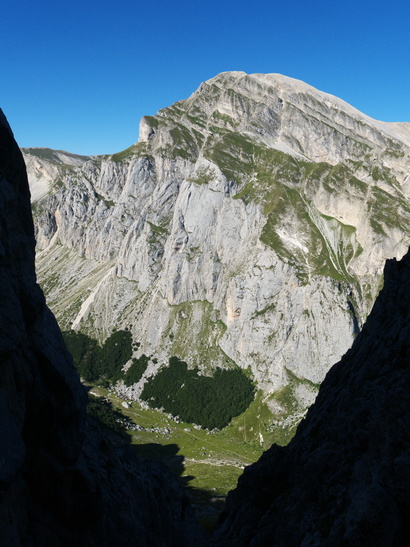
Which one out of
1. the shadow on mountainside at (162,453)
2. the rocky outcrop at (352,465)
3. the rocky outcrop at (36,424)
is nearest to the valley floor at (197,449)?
the shadow on mountainside at (162,453)

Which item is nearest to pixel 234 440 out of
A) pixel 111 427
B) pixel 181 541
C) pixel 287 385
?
pixel 287 385

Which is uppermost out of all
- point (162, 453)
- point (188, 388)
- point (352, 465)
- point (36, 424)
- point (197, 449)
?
point (352, 465)

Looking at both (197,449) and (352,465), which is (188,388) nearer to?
(197,449)

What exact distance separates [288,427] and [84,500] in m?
126

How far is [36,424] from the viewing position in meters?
24.8

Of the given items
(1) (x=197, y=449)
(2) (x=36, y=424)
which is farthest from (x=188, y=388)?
(2) (x=36, y=424)

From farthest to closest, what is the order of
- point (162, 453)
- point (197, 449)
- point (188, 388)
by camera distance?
1. point (188, 388)
2. point (197, 449)
3. point (162, 453)

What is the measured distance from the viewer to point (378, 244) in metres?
192

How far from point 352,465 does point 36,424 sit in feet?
67.2

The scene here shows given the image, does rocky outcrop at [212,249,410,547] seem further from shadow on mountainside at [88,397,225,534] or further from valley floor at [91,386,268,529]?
valley floor at [91,386,268,529]

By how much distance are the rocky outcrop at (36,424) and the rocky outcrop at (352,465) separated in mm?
12048

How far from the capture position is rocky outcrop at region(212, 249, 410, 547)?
1773 centimetres

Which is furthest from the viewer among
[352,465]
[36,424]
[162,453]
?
[162,453]

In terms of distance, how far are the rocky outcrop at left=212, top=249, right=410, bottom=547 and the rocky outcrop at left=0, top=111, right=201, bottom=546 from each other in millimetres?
12048
